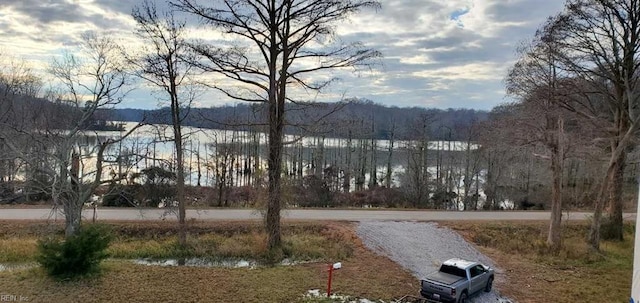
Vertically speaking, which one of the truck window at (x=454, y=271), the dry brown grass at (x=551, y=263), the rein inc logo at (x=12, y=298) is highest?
the truck window at (x=454, y=271)

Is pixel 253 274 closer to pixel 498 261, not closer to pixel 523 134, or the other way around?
pixel 498 261

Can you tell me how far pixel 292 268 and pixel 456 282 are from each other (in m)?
4.98

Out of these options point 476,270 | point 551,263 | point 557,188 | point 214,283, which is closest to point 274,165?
point 214,283

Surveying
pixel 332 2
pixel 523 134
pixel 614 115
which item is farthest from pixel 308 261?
pixel 614 115

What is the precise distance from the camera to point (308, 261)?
14.9m

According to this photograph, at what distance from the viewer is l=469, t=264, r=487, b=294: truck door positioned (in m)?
11.3

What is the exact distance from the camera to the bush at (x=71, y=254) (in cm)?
1082

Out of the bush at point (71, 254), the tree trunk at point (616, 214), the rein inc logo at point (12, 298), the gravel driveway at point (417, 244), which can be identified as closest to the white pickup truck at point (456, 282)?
the gravel driveway at point (417, 244)

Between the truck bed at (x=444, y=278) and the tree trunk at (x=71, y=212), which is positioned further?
the tree trunk at (x=71, y=212)

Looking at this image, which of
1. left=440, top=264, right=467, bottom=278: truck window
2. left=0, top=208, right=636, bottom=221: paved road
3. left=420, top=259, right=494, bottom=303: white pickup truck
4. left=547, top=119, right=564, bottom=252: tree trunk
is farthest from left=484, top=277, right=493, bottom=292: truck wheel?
left=0, top=208, right=636, bottom=221: paved road

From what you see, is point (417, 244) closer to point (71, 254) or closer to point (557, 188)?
point (557, 188)

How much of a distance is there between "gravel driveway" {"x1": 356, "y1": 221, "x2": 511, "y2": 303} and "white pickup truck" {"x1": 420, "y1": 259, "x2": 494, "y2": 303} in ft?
5.42

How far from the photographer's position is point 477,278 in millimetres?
11523

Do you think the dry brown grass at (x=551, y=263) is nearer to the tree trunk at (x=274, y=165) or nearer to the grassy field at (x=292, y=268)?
the grassy field at (x=292, y=268)
